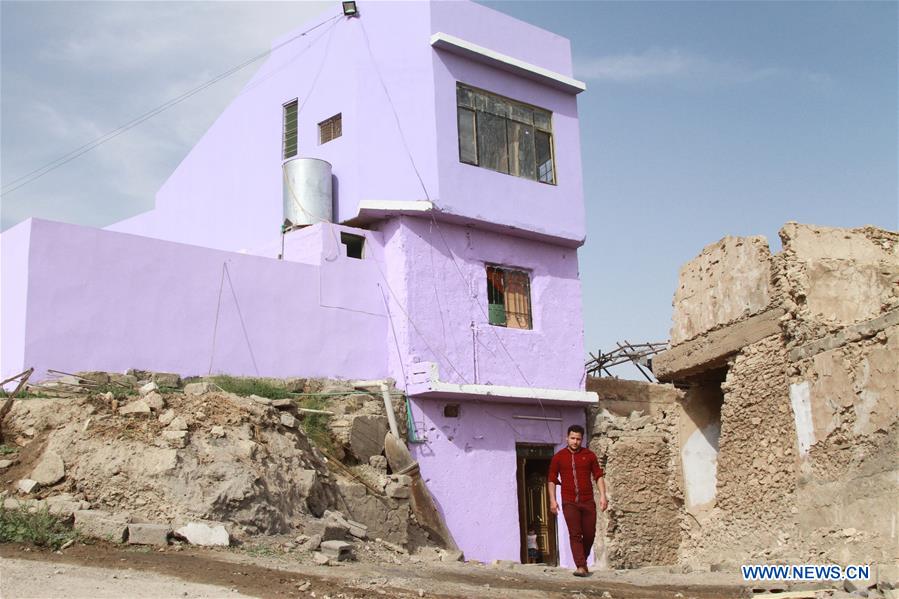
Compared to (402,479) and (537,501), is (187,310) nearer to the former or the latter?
(402,479)

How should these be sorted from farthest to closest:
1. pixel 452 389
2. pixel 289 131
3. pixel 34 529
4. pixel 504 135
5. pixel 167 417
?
pixel 289 131 → pixel 504 135 → pixel 452 389 → pixel 167 417 → pixel 34 529

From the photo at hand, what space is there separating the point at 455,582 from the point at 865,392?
15.8 ft

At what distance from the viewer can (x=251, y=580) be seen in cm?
796

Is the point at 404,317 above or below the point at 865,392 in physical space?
above

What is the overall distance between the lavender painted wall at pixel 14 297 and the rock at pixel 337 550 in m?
5.88

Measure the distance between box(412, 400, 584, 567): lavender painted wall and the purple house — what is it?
0.04 meters

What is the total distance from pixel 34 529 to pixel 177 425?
237 centimetres

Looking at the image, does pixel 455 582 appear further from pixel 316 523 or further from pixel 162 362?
pixel 162 362

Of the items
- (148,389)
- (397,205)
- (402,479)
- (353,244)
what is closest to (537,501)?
(402,479)

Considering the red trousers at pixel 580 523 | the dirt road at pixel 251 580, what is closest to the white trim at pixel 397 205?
the red trousers at pixel 580 523

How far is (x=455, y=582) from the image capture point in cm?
902

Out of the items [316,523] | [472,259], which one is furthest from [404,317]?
[316,523]

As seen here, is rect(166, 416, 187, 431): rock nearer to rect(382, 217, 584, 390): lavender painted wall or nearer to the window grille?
rect(382, 217, 584, 390): lavender painted wall

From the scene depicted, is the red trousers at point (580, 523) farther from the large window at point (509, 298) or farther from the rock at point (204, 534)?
the large window at point (509, 298)
